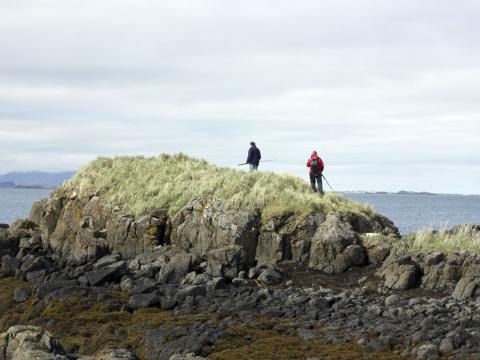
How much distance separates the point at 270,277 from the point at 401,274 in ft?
15.4

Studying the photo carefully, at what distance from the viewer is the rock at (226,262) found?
2603 centimetres

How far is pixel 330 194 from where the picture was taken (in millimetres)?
31547

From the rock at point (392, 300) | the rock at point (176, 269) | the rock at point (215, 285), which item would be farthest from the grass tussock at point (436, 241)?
the rock at point (176, 269)

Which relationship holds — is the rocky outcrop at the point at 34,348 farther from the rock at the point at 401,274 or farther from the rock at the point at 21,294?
the rock at the point at 401,274

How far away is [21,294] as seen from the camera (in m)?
25.8

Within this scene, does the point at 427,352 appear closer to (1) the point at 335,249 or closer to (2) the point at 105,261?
(1) the point at 335,249

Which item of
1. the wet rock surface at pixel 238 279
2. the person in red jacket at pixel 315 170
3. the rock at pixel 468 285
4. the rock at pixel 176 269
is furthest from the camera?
the person in red jacket at pixel 315 170

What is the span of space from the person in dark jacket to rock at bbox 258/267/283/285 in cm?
1145

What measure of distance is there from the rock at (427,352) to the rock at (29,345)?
834 cm

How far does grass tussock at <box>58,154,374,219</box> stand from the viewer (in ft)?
96.6

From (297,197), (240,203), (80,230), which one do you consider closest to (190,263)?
(240,203)

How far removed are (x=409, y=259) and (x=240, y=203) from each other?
7984 mm

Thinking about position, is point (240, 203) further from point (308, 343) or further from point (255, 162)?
point (308, 343)

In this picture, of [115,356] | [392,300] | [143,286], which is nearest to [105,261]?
[143,286]
